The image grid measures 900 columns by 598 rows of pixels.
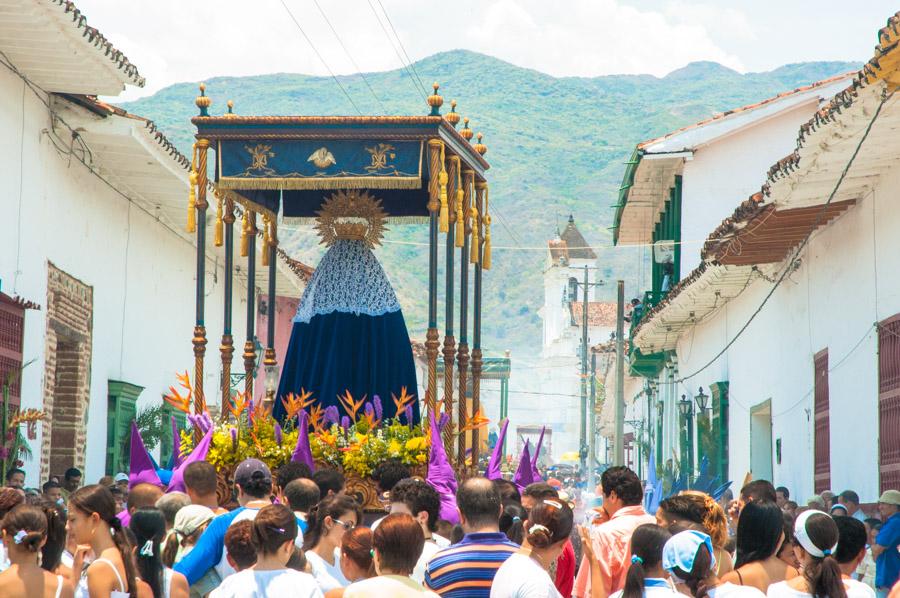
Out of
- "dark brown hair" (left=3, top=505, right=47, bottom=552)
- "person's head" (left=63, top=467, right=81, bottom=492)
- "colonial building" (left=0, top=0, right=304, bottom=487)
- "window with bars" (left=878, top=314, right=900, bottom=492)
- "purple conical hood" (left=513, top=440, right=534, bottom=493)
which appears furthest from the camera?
"person's head" (left=63, top=467, right=81, bottom=492)

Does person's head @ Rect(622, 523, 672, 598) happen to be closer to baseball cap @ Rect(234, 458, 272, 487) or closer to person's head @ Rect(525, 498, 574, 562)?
person's head @ Rect(525, 498, 574, 562)

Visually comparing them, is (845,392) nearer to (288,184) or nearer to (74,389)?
(288,184)

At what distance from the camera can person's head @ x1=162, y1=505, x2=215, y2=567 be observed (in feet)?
24.5

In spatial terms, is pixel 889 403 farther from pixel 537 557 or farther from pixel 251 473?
pixel 537 557

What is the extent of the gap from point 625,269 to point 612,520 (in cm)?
16286

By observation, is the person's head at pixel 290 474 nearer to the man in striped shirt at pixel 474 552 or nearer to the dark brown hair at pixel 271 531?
the man in striped shirt at pixel 474 552

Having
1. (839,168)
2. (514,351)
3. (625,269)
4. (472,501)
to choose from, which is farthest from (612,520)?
(625,269)

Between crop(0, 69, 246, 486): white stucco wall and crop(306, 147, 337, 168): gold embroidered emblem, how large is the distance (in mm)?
4092

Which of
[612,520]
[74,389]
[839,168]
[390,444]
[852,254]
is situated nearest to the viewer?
[612,520]

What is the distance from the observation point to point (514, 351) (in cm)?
15888

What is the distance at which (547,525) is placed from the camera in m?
6.58

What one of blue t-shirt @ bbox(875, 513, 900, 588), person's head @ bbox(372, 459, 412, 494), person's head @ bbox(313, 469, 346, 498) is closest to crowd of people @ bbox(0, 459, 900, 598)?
person's head @ bbox(313, 469, 346, 498)

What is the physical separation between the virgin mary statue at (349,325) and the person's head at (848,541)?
6.64 meters

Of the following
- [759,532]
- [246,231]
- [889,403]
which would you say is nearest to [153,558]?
[759,532]
